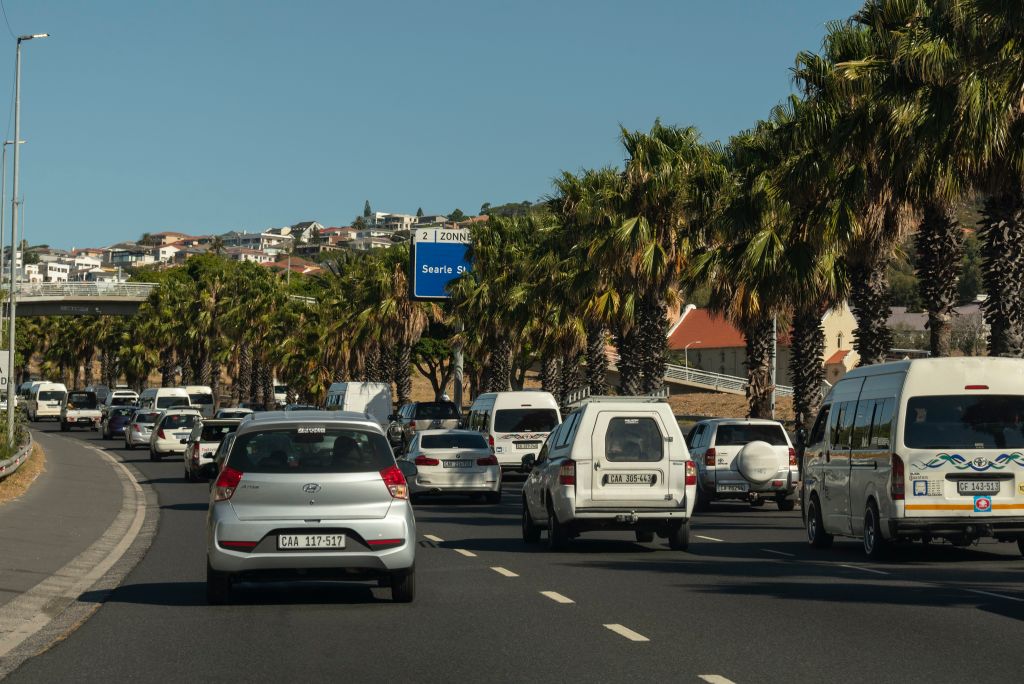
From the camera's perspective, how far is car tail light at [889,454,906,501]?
1692cm

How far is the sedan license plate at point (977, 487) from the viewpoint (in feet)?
56.0

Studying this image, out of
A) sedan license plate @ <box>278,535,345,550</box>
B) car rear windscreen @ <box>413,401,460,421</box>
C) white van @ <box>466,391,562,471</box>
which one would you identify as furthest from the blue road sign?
sedan license plate @ <box>278,535,345,550</box>

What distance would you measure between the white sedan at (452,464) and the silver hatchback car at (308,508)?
52.4 ft

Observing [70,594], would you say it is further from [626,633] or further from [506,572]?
[626,633]

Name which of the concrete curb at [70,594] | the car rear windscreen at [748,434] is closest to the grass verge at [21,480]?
the concrete curb at [70,594]

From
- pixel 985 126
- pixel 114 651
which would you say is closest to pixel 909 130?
pixel 985 126

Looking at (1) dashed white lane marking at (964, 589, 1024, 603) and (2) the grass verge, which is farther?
(2) the grass verge

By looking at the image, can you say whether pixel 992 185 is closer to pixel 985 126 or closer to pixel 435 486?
pixel 985 126

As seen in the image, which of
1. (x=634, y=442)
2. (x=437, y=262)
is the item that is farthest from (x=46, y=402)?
(x=634, y=442)

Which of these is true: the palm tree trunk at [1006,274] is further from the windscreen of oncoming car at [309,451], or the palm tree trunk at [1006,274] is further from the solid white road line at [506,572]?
the windscreen of oncoming car at [309,451]

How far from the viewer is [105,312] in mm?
109438

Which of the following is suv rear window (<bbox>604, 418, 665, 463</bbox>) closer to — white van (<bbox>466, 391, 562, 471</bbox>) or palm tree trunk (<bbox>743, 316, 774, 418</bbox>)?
white van (<bbox>466, 391, 562, 471</bbox>)

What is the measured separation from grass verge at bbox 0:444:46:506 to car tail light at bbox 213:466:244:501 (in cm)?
1238

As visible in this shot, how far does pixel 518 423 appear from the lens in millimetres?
35625
